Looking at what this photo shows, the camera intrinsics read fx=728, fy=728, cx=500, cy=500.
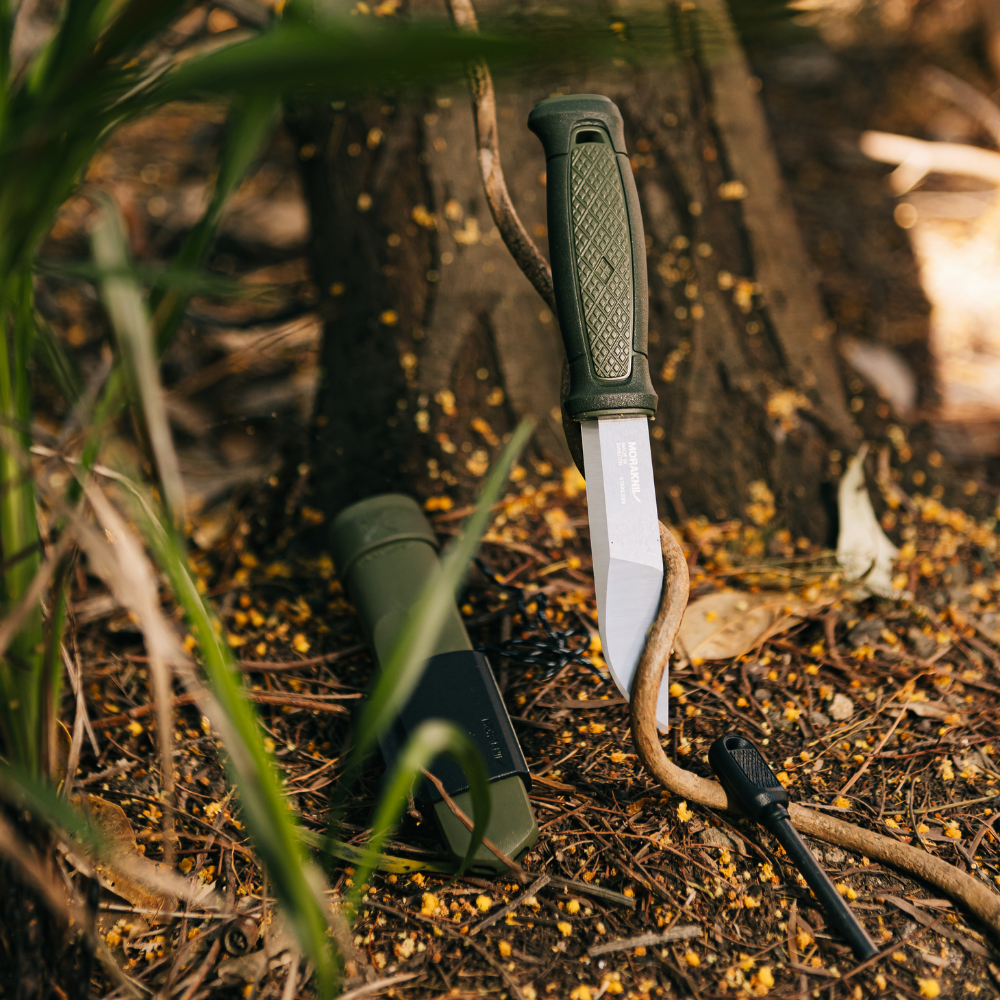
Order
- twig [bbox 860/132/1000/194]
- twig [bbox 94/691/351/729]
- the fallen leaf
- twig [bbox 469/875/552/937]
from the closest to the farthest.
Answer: twig [bbox 469/875/552/937] → twig [bbox 94/691/351/729] → the fallen leaf → twig [bbox 860/132/1000/194]

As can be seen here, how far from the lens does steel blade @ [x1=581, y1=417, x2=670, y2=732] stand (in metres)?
1.19

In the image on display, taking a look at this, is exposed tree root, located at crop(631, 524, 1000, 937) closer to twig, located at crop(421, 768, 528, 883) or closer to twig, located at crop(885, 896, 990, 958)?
twig, located at crop(885, 896, 990, 958)

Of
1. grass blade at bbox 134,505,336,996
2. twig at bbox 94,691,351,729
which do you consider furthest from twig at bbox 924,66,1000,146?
grass blade at bbox 134,505,336,996

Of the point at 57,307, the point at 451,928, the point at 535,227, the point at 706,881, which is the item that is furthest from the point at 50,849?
the point at 57,307

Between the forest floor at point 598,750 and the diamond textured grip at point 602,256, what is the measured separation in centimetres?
53

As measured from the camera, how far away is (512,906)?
110cm

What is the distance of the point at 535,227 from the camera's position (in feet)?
6.07

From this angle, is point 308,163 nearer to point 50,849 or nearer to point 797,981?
point 50,849

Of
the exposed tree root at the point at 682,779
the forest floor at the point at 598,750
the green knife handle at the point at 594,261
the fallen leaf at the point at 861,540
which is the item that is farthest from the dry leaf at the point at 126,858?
the fallen leaf at the point at 861,540

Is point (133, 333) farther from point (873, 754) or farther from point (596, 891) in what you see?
point (873, 754)

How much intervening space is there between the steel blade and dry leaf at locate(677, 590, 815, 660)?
0.33m

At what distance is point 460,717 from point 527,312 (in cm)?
110

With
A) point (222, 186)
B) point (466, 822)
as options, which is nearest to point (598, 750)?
point (466, 822)

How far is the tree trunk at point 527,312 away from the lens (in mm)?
1831
